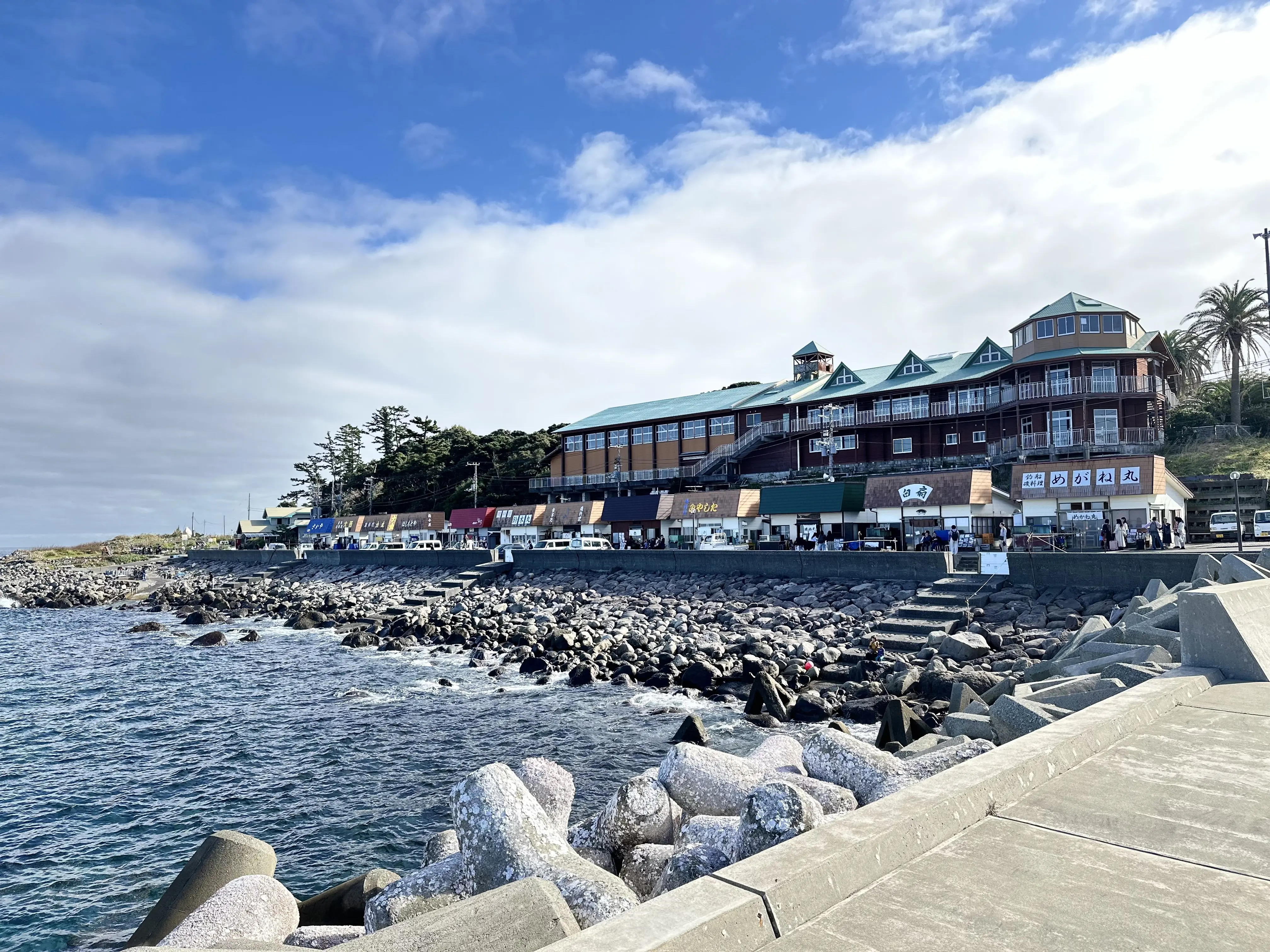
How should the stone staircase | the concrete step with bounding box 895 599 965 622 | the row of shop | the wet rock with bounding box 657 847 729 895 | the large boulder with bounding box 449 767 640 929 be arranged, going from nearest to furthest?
the large boulder with bounding box 449 767 640 929 → the wet rock with bounding box 657 847 729 895 → the stone staircase → the concrete step with bounding box 895 599 965 622 → the row of shop

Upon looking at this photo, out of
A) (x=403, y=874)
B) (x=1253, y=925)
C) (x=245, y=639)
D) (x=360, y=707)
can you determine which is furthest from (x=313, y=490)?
(x=1253, y=925)

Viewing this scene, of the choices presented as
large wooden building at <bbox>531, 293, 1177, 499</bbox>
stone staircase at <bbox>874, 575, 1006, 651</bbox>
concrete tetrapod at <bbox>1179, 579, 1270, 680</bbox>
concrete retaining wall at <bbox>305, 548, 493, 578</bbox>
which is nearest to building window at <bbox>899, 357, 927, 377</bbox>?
large wooden building at <bbox>531, 293, 1177, 499</bbox>

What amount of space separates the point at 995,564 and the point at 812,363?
47.1 m

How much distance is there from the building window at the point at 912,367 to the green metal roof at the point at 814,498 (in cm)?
1548

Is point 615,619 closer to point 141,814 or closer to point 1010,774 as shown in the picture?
point 141,814

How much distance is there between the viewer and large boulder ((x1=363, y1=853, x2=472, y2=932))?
5.42m

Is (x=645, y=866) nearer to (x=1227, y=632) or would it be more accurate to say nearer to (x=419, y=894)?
(x=419, y=894)

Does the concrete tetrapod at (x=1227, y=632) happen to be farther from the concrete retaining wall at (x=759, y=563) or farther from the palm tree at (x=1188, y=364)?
the palm tree at (x=1188, y=364)

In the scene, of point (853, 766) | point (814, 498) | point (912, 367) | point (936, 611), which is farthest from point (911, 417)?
point (853, 766)

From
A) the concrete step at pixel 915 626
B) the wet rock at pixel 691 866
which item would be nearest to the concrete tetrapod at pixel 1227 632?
the wet rock at pixel 691 866

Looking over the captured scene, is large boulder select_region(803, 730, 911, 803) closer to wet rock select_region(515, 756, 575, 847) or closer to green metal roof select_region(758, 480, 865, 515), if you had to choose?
wet rock select_region(515, 756, 575, 847)

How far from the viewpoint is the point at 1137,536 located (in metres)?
32.2

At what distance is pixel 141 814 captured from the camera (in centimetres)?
1211

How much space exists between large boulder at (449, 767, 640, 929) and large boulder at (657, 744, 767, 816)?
162 centimetres
